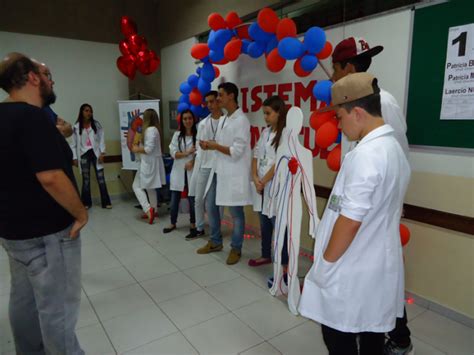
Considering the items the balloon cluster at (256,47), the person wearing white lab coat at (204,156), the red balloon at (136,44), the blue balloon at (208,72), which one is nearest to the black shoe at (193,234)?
the person wearing white lab coat at (204,156)

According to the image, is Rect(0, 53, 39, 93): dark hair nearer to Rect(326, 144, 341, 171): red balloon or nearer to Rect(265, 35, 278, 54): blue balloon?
Rect(326, 144, 341, 171): red balloon

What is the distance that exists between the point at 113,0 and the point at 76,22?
2.23ft

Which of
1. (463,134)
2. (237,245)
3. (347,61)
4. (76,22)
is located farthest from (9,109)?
(76,22)

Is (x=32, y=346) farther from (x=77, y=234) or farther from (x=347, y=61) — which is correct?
(x=347, y=61)

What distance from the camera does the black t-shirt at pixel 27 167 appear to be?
1.31 meters

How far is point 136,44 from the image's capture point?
4.46m

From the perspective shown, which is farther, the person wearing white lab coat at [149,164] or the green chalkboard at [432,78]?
the person wearing white lab coat at [149,164]

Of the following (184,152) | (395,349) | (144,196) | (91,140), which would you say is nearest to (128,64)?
(91,140)

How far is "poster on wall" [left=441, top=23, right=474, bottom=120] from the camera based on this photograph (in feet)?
6.48

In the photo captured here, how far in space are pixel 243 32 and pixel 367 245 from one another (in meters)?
2.53

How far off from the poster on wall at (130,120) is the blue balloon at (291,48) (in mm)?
2924

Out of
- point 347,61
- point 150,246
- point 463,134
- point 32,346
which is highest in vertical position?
point 347,61

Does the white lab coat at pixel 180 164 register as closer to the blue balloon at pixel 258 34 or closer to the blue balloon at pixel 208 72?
the blue balloon at pixel 208 72

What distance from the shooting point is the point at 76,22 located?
4.95 m
